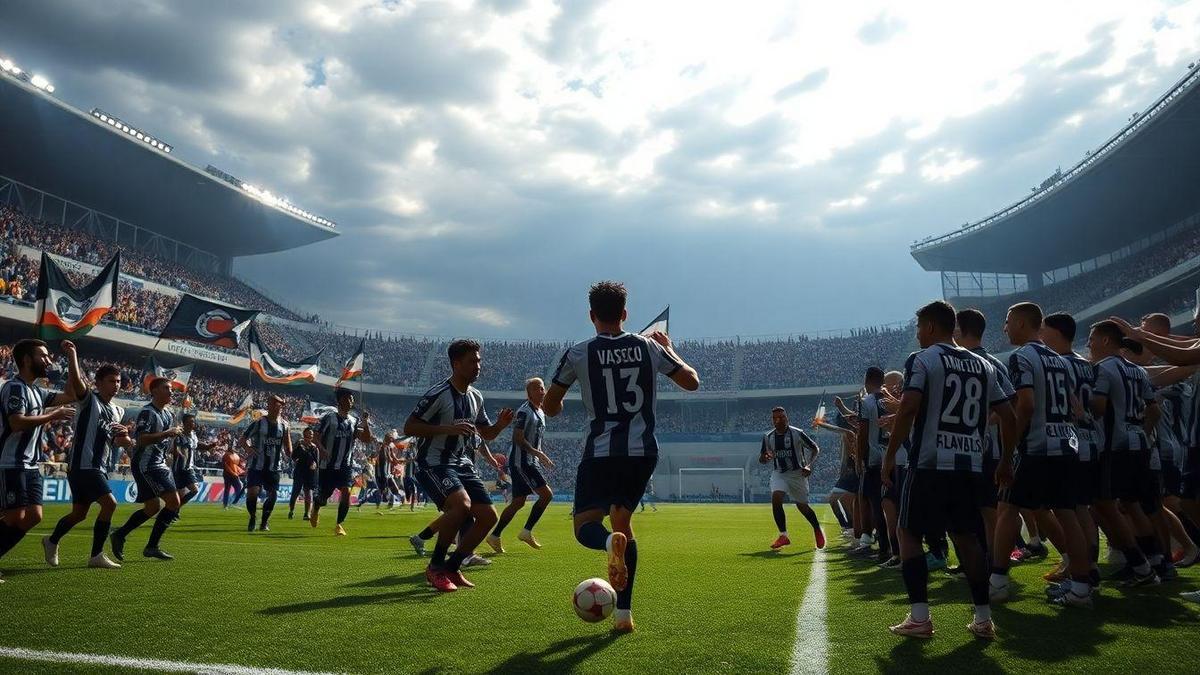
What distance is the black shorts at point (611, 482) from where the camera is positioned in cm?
523

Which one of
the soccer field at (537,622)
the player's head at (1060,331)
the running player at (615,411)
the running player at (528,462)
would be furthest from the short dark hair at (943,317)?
the running player at (528,462)

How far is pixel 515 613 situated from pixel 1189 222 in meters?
53.4

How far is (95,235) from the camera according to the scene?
166 feet

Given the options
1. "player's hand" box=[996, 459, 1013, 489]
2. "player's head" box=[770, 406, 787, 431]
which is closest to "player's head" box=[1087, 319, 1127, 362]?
"player's hand" box=[996, 459, 1013, 489]

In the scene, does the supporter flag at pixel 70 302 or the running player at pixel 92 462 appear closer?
the running player at pixel 92 462

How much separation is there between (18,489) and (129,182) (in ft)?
166

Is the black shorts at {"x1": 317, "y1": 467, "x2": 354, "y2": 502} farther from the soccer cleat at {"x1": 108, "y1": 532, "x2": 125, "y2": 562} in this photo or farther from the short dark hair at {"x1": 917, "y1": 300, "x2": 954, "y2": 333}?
the short dark hair at {"x1": 917, "y1": 300, "x2": 954, "y2": 333}

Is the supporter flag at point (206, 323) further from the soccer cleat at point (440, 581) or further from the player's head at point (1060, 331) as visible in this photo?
the player's head at point (1060, 331)

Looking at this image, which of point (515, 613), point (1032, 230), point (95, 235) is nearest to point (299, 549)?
point (515, 613)

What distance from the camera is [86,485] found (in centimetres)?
851

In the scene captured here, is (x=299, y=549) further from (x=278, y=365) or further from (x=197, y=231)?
(x=197, y=231)

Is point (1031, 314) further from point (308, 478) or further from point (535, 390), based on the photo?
point (308, 478)

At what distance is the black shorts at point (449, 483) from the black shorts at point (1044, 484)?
474cm

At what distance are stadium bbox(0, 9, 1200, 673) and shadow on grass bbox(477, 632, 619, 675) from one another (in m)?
0.02
